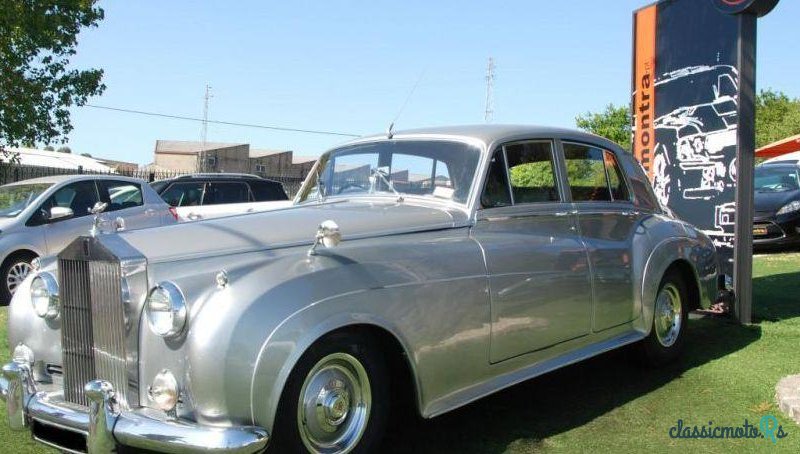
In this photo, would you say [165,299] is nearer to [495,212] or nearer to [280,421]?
[280,421]

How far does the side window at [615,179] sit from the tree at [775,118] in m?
28.7

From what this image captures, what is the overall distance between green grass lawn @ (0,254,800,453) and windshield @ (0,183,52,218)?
3342 mm

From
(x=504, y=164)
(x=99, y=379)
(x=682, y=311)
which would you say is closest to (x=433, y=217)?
(x=504, y=164)

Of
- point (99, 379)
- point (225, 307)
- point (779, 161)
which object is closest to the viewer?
point (225, 307)

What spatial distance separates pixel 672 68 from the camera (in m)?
6.79

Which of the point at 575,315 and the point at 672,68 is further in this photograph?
the point at 672,68

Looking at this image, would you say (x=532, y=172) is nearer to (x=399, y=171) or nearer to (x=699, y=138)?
(x=399, y=171)

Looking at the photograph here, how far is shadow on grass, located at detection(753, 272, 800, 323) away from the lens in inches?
262

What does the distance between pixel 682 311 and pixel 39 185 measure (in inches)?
303

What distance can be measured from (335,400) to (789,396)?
2916 millimetres

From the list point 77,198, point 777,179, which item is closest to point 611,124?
point 777,179

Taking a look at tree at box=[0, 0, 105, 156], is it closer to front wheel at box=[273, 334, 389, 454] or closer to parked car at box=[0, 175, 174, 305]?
parked car at box=[0, 175, 174, 305]

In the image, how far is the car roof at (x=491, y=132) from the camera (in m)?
4.16

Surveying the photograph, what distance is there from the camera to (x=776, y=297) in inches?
299
